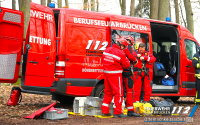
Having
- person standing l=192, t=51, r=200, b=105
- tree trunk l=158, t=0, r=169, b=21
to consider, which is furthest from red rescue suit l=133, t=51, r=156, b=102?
tree trunk l=158, t=0, r=169, b=21

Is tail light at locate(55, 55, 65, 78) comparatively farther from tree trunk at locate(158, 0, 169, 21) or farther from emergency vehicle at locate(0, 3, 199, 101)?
tree trunk at locate(158, 0, 169, 21)

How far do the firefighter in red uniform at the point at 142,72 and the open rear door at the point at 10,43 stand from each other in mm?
2846

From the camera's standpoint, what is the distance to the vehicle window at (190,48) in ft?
32.6

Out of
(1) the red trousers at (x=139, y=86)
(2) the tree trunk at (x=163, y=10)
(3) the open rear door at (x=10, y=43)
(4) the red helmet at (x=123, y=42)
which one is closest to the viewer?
(4) the red helmet at (x=123, y=42)

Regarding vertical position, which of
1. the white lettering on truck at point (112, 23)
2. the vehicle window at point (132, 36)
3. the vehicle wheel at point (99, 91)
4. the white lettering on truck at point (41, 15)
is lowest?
the vehicle wheel at point (99, 91)

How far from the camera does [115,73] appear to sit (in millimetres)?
6801

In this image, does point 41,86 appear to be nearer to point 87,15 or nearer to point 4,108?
point 4,108

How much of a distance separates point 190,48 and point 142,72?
267 cm

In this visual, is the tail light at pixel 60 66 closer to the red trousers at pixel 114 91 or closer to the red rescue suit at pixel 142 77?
the red trousers at pixel 114 91

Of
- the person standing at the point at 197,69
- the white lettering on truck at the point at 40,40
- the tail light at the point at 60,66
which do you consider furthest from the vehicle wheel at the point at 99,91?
the person standing at the point at 197,69

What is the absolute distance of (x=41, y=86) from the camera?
7523mm

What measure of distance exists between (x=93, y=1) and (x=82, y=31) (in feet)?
41.3

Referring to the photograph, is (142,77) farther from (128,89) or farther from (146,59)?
(128,89)

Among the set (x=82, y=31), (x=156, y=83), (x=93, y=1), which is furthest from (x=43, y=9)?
(x=93, y=1)
